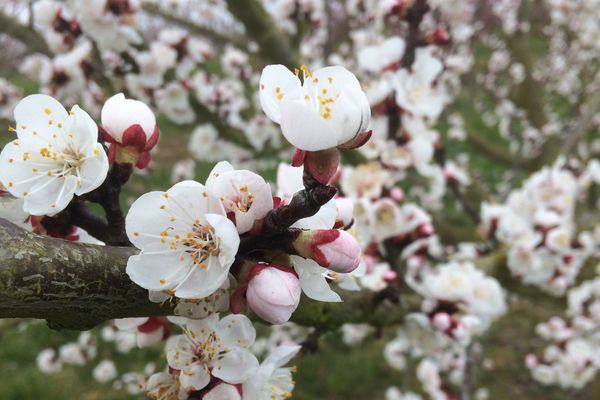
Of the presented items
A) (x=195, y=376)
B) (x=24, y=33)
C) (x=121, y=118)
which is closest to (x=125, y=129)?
(x=121, y=118)

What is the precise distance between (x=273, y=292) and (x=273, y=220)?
0.36 ft

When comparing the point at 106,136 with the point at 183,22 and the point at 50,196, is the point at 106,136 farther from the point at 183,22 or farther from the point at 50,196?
the point at 183,22

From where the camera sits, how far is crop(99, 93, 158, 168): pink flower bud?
0.93 meters

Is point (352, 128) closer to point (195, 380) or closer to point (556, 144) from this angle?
point (195, 380)


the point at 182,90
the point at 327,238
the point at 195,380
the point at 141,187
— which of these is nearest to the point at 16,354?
the point at 141,187

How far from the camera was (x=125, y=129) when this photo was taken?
0.93 metres

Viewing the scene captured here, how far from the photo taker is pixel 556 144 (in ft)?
14.8

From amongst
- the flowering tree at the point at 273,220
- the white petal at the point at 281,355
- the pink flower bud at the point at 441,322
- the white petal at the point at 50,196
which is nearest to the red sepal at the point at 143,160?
the flowering tree at the point at 273,220

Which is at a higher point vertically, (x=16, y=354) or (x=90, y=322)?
(x=90, y=322)

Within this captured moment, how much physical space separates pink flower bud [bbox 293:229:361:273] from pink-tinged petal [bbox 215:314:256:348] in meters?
0.25

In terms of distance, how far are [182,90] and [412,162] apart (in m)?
1.74

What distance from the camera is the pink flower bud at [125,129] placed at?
3.04 ft

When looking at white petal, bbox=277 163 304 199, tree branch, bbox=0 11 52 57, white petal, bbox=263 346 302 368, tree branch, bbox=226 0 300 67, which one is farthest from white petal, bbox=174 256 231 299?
tree branch, bbox=0 11 52 57

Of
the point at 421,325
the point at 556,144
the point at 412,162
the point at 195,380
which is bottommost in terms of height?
the point at 195,380
